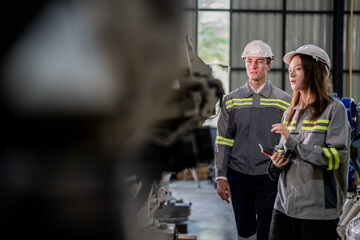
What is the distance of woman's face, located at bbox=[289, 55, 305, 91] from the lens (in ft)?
5.91

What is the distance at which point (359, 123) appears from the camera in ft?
9.57

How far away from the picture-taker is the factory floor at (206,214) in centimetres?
411

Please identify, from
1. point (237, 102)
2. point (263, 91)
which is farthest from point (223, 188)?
point (263, 91)

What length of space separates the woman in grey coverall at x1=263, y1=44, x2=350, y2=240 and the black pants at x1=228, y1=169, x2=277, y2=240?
0.58 metres

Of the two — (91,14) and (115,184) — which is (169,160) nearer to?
(115,184)

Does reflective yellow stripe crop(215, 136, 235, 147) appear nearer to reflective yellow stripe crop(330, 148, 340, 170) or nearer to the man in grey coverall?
the man in grey coverall

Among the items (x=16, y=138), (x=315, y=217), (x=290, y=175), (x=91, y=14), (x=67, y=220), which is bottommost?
(x=315, y=217)

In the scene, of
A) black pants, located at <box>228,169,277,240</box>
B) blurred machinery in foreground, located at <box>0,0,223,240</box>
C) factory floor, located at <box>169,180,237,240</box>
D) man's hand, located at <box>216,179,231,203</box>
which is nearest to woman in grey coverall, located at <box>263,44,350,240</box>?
black pants, located at <box>228,169,277,240</box>

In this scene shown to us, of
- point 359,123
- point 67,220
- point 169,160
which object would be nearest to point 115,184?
point 67,220

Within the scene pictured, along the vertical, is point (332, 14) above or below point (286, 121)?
above

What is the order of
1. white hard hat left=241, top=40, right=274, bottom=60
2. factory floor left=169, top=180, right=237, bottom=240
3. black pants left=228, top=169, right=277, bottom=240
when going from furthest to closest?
factory floor left=169, top=180, right=237, bottom=240 < white hard hat left=241, top=40, right=274, bottom=60 < black pants left=228, top=169, right=277, bottom=240

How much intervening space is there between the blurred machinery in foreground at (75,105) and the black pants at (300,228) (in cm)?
131

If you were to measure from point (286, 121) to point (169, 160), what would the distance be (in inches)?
51.4

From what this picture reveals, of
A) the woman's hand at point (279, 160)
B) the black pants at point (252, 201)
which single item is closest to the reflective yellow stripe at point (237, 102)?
the black pants at point (252, 201)
